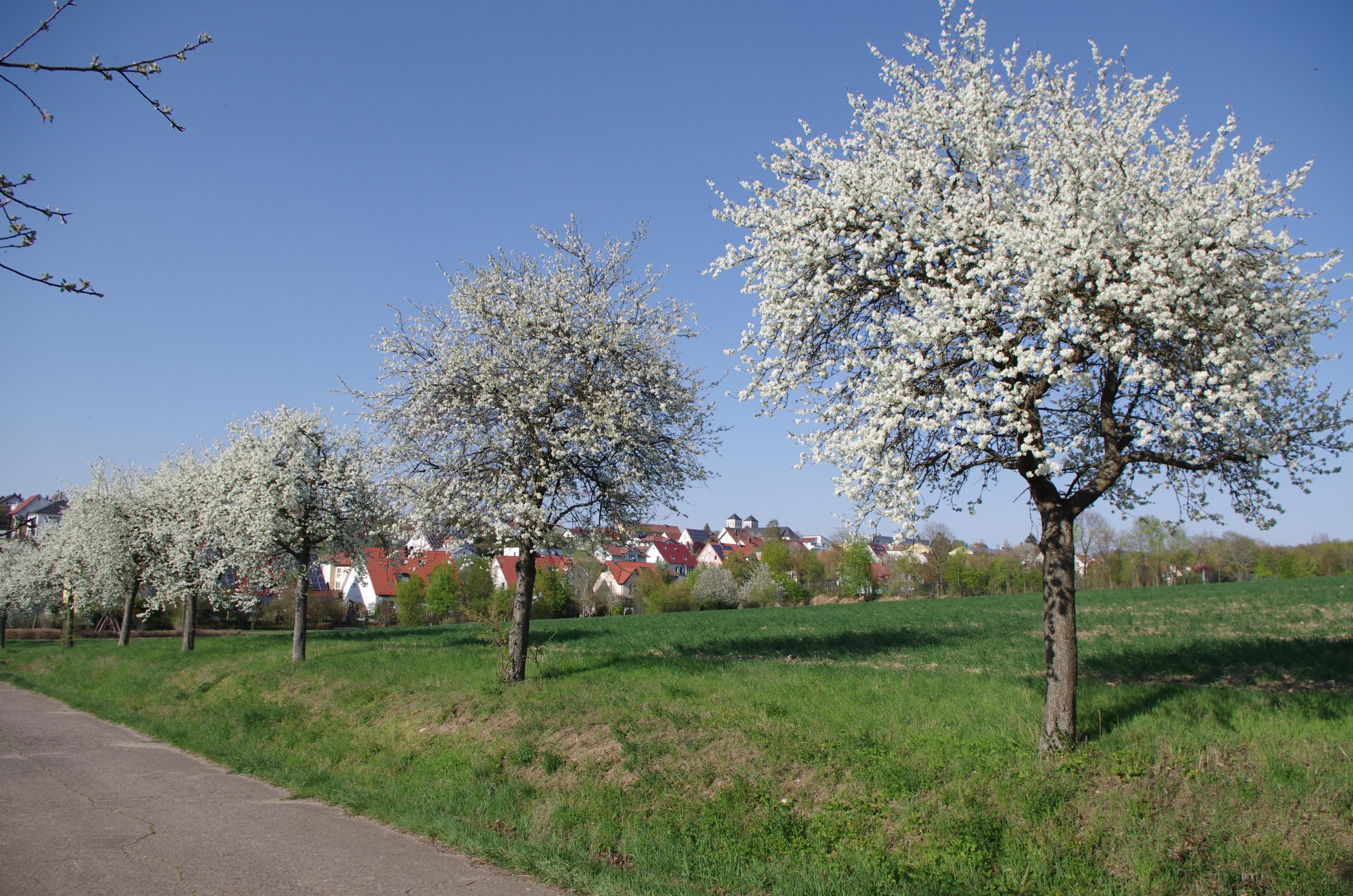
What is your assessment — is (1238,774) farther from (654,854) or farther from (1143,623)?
(1143,623)

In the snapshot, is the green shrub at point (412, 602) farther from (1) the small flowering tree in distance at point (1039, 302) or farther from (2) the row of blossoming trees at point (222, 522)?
(1) the small flowering tree in distance at point (1039, 302)

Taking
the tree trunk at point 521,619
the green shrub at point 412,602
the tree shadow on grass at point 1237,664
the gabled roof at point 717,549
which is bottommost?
the green shrub at point 412,602

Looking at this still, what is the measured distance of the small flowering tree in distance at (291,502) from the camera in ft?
72.7

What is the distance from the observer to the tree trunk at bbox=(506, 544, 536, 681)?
15242 mm

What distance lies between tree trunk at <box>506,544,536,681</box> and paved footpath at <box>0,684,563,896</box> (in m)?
5.08

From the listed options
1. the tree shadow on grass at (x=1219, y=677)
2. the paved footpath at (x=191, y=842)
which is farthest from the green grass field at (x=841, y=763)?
the paved footpath at (x=191, y=842)

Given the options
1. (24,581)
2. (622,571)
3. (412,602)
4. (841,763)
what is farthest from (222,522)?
(622,571)

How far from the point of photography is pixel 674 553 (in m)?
127

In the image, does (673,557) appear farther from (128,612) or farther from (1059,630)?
(1059,630)

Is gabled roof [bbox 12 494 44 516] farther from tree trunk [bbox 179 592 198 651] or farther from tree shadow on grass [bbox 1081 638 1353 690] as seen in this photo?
tree shadow on grass [bbox 1081 638 1353 690]

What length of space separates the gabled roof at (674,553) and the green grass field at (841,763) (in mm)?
105475

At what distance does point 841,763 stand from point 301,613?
1917 centimetres

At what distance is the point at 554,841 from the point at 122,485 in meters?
35.8

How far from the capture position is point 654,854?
7.90 meters
